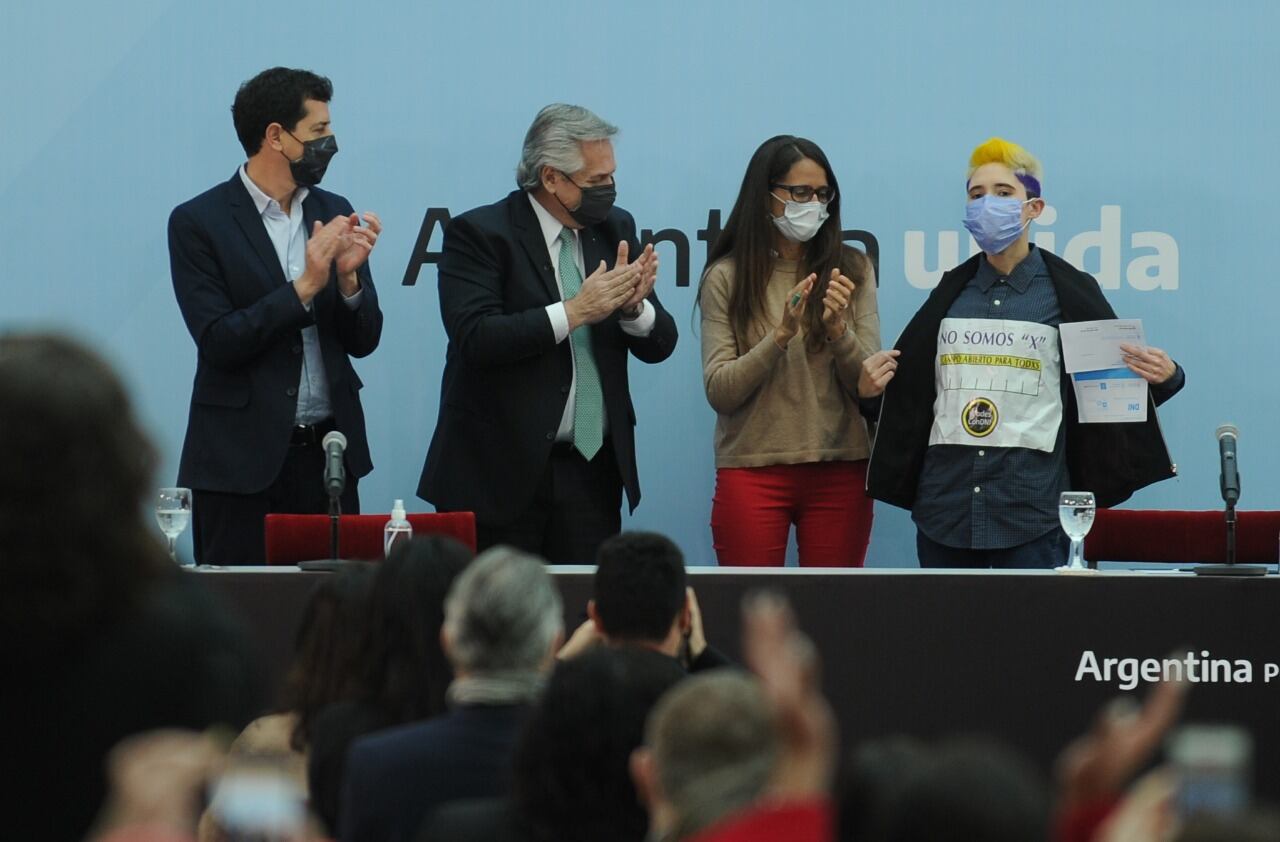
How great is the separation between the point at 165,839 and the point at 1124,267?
14.9ft

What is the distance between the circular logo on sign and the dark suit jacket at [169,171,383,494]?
4.87 feet

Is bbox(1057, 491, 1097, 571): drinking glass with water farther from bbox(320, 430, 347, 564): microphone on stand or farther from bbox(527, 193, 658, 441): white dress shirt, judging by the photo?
bbox(320, 430, 347, 564): microphone on stand

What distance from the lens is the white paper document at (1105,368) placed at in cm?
416

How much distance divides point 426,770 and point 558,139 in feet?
8.67

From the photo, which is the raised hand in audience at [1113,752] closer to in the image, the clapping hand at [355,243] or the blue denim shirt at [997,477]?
the blue denim shirt at [997,477]

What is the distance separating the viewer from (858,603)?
3.68 m

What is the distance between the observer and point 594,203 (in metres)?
4.41

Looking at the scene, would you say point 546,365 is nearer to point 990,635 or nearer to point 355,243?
point 355,243

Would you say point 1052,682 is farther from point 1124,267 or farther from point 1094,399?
point 1124,267

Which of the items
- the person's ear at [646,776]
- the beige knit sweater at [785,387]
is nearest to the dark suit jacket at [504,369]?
the beige knit sweater at [785,387]

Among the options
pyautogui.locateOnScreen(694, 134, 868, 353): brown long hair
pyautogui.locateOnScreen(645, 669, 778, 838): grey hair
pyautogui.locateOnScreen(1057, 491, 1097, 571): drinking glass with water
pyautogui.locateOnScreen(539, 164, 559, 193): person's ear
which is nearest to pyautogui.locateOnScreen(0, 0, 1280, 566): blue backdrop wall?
pyautogui.locateOnScreen(694, 134, 868, 353): brown long hair

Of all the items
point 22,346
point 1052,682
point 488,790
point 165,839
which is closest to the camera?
point 165,839

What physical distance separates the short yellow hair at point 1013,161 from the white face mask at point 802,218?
398 mm

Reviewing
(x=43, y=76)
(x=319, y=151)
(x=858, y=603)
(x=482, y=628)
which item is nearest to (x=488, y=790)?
(x=482, y=628)
